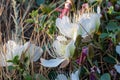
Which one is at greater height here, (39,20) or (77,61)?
(39,20)

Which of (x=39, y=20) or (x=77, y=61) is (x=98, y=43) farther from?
(x=39, y=20)

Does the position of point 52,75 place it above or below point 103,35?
below

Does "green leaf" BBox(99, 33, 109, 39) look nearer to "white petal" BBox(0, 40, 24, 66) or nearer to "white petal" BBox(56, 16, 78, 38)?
"white petal" BBox(56, 16, 78, 38)

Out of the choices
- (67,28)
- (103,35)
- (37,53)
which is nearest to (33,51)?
(37,53)

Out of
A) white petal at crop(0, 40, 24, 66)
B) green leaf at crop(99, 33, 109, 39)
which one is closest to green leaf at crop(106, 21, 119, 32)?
green leaf at crop(99, 33, 109, 39)

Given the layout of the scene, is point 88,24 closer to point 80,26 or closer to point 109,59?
point 80,26

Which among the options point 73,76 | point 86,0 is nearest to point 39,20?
point 86,0

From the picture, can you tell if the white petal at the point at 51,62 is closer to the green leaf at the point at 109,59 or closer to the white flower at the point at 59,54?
the white flower at the point at 59,54
